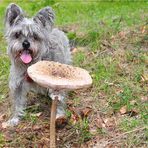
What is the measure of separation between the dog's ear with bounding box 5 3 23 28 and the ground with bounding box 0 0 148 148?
1.03 meters

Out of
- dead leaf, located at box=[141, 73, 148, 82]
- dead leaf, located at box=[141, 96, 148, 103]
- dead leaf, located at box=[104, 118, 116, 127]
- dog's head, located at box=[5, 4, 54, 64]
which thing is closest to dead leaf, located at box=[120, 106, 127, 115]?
dead leaf, located at box=[104, 118, 116, 127]

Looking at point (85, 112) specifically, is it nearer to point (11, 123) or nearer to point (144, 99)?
point (144, 99)

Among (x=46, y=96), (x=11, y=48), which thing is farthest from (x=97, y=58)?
(x=11, y=48)

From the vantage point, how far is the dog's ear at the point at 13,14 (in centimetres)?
576

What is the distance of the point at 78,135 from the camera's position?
5301mm

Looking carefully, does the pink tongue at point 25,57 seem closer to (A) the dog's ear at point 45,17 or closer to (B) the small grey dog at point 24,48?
(B) the small grey dog at point 24,48

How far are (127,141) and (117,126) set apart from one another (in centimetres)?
37

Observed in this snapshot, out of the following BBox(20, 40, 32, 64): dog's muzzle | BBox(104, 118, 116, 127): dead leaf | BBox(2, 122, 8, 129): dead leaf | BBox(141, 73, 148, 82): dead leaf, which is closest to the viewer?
BBox(104, 118, 116, 127): dead leaf

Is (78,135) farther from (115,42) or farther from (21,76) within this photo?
(115,42)

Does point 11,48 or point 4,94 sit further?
point 4,94

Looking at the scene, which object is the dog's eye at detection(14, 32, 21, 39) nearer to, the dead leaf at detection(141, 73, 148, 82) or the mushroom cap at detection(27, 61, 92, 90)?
the mushroom cap at detection(27, 61, 92, 90)

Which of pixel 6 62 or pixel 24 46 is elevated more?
pixel 24 46

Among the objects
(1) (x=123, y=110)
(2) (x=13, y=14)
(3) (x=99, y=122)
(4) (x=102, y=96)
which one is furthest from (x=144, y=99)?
(2) (x=13, y=14)

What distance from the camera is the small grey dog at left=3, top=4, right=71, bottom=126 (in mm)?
5695
